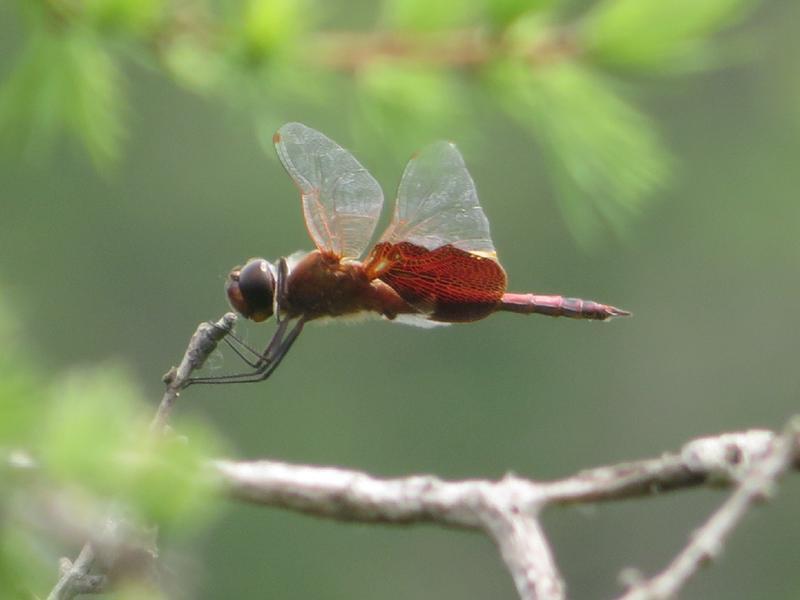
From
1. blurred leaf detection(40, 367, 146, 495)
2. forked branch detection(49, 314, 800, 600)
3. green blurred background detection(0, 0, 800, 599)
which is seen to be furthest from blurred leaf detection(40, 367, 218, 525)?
green blurred background detection(0, 0, 800, 599)

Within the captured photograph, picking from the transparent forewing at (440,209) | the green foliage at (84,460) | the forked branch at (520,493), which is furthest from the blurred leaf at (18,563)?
the transparent forewing at (440,209)

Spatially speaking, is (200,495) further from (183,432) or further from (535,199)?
(535,199)

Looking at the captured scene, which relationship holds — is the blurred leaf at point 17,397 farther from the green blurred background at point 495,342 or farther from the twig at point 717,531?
the green blurred background at point 495,342

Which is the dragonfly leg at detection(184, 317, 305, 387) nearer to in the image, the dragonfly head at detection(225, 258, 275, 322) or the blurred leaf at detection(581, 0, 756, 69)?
the dragonfly head at detection(225, 258, 275, 322)

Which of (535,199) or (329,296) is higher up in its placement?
(535,199)

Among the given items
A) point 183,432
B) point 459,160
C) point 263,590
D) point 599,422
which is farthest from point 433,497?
point 599,422

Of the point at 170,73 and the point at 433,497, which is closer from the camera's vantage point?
the point at 433,497

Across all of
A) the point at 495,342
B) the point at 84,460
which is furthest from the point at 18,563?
the point at 495,342
